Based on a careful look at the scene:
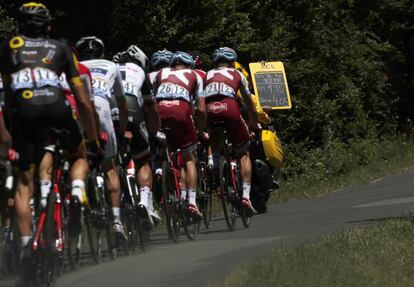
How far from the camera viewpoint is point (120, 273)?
413 inches

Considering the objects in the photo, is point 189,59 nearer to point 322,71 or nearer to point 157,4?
point 157,4

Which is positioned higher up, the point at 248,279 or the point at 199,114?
the point at 199,114

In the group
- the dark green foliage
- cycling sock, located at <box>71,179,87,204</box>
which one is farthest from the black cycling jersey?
the dark green foliage

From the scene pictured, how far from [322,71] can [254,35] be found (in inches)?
154

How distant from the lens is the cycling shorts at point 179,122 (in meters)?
13.4

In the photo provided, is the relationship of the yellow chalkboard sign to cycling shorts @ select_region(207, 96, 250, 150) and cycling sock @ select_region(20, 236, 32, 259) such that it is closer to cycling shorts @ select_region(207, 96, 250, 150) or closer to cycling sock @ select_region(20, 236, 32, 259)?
cycling shorts @ select_region(207, 96, 250, 150)

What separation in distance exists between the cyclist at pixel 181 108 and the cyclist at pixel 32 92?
4122mm

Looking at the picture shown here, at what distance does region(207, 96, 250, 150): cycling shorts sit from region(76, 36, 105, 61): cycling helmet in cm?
278

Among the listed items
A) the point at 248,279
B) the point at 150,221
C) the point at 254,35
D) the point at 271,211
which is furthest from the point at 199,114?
the point at 254,35

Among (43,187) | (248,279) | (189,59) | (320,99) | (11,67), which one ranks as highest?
(320,99)

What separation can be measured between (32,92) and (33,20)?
0.55 metres

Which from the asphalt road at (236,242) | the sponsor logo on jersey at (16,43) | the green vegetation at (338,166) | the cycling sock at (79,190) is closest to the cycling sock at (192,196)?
the asphalt road at (236,242)

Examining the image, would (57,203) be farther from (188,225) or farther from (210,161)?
(210,161)

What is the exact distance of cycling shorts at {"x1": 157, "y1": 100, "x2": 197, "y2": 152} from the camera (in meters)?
13.4
